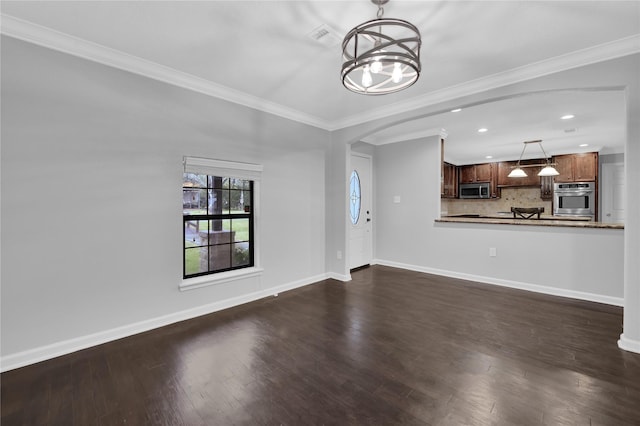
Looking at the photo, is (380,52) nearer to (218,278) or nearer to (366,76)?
(366,76)

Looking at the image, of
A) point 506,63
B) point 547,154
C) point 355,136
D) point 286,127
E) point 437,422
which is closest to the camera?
point 437,422

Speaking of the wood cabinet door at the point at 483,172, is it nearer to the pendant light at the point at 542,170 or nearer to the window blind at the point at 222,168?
the pendant light at the point at 542,170

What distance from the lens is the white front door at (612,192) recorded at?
6.45 meters

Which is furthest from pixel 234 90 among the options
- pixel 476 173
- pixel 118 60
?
pixel 476 173

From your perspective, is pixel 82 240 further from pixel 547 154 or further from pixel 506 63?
pixel 547 154

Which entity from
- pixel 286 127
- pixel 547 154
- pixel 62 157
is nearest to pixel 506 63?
pixel 286 127

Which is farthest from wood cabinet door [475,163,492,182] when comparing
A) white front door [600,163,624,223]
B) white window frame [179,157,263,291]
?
white window frame [179,157,263,291]

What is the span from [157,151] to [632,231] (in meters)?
4.41

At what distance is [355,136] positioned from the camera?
4.39 meters

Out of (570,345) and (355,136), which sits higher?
(355,136)

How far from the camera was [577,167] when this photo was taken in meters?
6.59

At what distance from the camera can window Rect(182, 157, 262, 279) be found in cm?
321

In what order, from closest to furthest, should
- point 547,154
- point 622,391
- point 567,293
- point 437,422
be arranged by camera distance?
point 437,422 < point 622,391 < point 567,293 < point 547,154

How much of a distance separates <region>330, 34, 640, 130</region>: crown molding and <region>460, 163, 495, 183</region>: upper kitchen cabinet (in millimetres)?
5393
